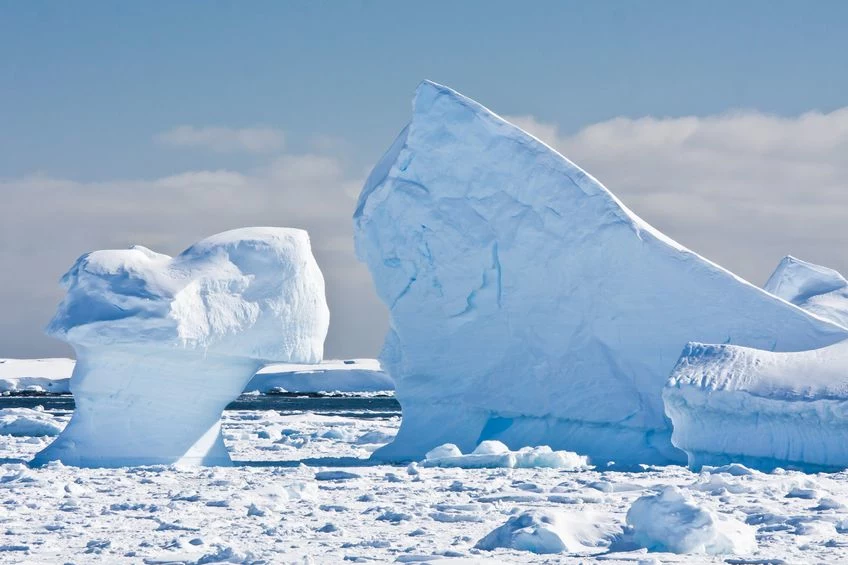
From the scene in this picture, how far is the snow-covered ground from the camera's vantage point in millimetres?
6133

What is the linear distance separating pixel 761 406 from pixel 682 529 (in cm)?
504

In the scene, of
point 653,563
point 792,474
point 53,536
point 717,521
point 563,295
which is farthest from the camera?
point 563,295

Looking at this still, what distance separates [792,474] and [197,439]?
18.2 feet

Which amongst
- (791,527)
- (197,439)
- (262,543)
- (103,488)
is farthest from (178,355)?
(791,527)

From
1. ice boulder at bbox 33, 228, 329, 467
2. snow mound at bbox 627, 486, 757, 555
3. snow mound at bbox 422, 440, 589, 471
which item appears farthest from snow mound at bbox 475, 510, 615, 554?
ice boulder at bbox 33, 228, 329, 467

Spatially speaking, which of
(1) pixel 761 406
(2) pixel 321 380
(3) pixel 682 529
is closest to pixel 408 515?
(3) pixel 682 529

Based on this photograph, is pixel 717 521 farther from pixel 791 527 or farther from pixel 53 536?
pixel 53 536

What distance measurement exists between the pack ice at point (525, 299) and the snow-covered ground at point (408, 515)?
1541 millimetres

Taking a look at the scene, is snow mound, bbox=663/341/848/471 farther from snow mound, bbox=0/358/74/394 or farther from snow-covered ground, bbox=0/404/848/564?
snow mound, bbox=0/358/74/394

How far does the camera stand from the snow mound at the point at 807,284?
55.1ft

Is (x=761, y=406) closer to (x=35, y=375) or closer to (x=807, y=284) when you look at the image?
(x=807, y=284)

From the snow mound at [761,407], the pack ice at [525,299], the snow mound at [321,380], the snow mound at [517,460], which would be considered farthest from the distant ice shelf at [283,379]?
the snow mound at [761,407]

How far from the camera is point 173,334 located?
11.2m

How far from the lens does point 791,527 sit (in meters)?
6.90
